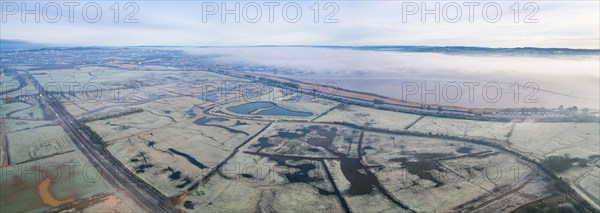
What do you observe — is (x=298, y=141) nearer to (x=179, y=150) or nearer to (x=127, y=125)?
(x=179, y=150)

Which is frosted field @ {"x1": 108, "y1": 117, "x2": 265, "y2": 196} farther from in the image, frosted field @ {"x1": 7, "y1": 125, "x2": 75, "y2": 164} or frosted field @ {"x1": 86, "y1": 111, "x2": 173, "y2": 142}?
frosted field @ {"x1": 7, "y1": 125, "x2": 75, "y2": 164}

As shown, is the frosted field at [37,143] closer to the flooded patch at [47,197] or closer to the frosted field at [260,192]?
the flooded patch at [47,197]

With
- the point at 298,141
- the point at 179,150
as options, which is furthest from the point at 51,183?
the point at 298,141

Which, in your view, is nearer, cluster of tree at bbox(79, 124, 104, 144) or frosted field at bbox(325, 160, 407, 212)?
frosted field at bbox(325, 160, 407, 212)

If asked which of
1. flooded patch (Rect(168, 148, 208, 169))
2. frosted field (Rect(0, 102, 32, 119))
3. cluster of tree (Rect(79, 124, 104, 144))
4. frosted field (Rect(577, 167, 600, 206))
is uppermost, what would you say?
frosted field (Rect(0, 102, 32, 119))

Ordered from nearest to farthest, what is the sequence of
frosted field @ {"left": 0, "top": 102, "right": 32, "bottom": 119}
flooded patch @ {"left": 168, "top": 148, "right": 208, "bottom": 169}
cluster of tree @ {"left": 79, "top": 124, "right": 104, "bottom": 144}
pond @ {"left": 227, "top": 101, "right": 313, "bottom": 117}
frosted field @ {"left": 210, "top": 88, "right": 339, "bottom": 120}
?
flooded patch @ {"left": 168, "top": 148, "right": 208, "bottom": 169} < cluster of tree @ {"left": 79, "top": 124, "right": 104, "bottom": 144} < frosted field @ {"left": 210, "top": 88, "right": 339, "bottom": 120} < frosted field @ {"left": 0, "top": 102, "right": 32, "bottom": 119} < pond @ {"left": 227, "top": 101, "right": 313, "bottom": 117}

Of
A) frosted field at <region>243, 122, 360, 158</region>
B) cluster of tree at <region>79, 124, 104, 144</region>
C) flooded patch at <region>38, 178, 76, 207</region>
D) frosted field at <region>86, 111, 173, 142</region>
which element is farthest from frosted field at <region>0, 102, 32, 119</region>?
frosted field at <region>243, 122, 360, 158</region>
